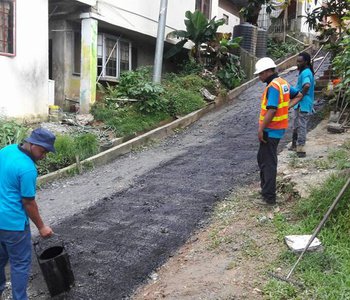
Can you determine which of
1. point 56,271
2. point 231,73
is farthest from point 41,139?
point 231,73

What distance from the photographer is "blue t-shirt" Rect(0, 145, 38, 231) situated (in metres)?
3.22

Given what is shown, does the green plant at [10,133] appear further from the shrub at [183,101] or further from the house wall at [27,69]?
the shrub at [183,101]

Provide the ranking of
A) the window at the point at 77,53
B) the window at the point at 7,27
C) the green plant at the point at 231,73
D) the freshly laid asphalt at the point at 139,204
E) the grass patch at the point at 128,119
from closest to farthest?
the freshly laid asphalt at the point at 139,204 < the window at the point at 7,27 < the grass patch at the point at 128,119 < the window at the point at 77,53 < the green plant at the point at 231,73

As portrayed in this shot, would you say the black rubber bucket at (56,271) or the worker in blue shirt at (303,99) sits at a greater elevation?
the worker in blue shirt at (303,99)

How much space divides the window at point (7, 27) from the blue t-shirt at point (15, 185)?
6.33 meters

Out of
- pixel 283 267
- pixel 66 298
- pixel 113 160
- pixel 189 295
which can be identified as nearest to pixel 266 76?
pixel 283 267

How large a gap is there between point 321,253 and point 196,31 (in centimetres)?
1128

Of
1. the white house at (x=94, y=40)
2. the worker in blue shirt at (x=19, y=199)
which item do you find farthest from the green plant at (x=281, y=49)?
the worker in blue shirt at (x=19, y=199)

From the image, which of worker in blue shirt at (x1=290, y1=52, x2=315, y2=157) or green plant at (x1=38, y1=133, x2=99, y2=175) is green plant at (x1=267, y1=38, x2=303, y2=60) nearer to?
worker in blue shirt at (x1=290, y1=52, x2=315, y2=157)

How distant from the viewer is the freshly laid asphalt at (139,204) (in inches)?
165

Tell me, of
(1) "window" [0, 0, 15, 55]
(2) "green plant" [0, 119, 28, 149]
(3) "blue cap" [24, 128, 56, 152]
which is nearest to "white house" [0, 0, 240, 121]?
(1) "window" [0, 0, 15, 55]

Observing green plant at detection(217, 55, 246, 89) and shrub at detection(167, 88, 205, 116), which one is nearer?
shrub at detection(167, 88, 205, 116)

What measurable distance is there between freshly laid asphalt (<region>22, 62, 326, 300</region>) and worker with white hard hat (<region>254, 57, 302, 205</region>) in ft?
3.34

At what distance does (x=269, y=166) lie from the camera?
16.8ft
